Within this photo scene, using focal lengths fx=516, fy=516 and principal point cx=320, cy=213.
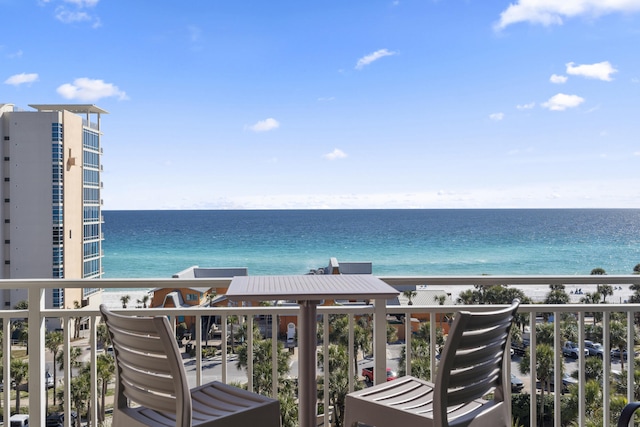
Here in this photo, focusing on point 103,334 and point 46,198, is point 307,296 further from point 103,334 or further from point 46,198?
point 46,198

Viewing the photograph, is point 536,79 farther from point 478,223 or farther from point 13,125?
point 13,125

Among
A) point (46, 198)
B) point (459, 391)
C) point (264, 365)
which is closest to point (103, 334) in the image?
point (264, 365)

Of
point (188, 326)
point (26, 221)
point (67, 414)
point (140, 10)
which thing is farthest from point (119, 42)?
point (67, 414)

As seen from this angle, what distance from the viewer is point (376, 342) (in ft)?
7.66

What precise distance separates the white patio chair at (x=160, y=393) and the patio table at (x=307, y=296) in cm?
24

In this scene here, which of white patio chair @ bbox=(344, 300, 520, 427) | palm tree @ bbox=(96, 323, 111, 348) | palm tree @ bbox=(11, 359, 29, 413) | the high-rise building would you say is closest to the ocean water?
the high-rise building

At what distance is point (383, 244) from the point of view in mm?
44312

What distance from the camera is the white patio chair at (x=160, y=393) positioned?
1.46 m

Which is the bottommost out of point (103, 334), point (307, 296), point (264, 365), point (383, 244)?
point (103, 334)

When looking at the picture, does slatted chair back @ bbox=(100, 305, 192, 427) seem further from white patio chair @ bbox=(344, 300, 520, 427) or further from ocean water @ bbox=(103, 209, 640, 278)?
ocean water @ bbox=(103, 209, 640, 278)

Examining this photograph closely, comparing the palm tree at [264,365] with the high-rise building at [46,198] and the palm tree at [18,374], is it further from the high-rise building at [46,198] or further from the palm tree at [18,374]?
the high-rise building at [46,198]

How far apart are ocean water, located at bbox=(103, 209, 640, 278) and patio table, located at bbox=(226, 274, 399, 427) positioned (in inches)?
1296

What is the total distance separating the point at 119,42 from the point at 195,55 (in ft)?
20.1

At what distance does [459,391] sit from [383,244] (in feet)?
141
